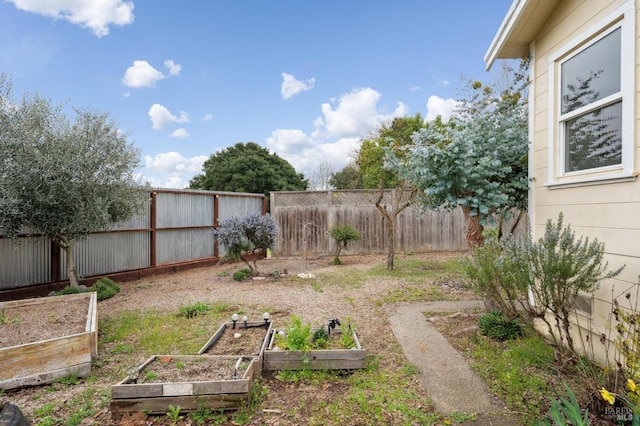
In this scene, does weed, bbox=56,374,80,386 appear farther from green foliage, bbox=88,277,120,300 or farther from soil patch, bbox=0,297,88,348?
green foliage, bbox=88,277,120,300

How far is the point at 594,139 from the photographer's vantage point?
292 cm

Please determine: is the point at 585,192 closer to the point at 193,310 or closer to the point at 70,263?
the point at 193,310

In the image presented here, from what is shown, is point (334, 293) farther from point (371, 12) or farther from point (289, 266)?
point (371, 12)

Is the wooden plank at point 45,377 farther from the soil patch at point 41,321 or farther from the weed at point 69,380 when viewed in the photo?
the soil patch at point 41,321

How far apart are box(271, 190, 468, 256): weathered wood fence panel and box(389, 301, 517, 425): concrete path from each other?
230 inches

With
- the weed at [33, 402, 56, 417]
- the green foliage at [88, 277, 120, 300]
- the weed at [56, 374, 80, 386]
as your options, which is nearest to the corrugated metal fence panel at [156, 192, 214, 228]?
the green foliage at [88, 277, 120, 300]

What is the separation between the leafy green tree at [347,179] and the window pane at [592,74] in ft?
A: 53.2

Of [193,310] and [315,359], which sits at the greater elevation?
[315,359]

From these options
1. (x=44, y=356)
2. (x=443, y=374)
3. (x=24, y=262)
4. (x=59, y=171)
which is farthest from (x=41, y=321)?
(x=443, y=374)

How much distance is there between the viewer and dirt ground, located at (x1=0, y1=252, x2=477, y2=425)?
8.21ft

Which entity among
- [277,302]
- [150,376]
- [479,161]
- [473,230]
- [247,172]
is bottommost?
[277,302]

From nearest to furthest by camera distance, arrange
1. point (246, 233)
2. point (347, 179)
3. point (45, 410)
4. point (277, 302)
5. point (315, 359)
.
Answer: point (45, 410) < point (315, 359) < point (277, 302) < point (246, 233) < point (347, 179)

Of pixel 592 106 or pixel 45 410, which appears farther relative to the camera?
pixel 592 106

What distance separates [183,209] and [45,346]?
6.24 meters
